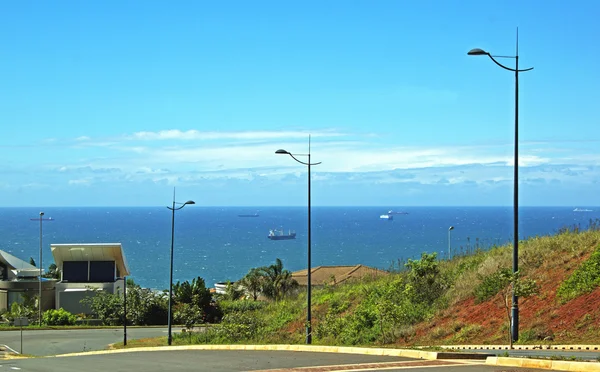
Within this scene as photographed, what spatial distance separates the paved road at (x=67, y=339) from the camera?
128 ft

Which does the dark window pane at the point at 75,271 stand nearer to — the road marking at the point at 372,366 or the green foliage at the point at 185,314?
the green foliage at the point at 185,314

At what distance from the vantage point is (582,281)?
24703 millimetres

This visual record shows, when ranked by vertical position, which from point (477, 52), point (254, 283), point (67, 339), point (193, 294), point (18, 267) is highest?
point (477, 52)

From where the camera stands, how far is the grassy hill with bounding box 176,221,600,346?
75.5 ft

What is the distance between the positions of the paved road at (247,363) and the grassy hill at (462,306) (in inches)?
162

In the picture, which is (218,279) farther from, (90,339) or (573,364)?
(573,364)

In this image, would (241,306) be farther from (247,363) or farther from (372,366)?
(372,366)

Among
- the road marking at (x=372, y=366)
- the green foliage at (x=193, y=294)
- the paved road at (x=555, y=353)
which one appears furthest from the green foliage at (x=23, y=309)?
the paved road at (x=555, y=353)

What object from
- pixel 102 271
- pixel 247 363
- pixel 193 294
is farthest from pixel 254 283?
pixel 247 363

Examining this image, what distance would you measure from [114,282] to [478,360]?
53.5 meters

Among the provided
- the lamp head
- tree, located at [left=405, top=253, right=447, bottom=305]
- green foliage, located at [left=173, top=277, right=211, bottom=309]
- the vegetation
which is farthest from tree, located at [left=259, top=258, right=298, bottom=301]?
the lamp head

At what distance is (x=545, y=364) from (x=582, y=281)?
10.9 meters

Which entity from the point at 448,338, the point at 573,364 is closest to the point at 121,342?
the point at 448,338

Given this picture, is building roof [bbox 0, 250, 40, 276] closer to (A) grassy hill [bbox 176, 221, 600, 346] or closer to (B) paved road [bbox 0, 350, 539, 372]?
(A) grassy hill [bbox 176, 221, 600, 346]
